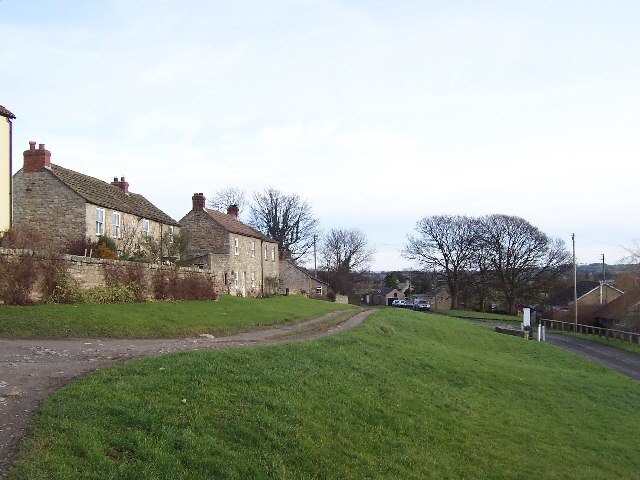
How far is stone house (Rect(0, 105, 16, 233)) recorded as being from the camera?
2589cm

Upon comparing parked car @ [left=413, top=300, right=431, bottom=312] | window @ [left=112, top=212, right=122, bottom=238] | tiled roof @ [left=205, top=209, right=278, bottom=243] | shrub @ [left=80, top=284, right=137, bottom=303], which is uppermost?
tiled roof @ [left=205, top=209, right=278, bottom=243]

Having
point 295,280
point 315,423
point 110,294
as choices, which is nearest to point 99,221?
point 110,294

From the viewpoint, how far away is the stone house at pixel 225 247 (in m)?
43.9

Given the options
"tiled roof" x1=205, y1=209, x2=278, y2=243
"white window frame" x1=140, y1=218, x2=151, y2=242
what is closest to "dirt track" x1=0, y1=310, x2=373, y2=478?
"white window frame" x1=140, y1=218, x2=151, y2=242

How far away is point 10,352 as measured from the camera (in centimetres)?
1265

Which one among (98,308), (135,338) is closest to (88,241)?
(98,308)

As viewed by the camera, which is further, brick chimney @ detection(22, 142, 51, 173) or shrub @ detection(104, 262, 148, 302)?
brick chimney @ detection(22, 142, 51, 173)

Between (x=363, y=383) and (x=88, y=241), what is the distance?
20.9 meters

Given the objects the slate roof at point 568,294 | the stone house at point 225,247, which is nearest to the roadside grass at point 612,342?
the slate roof at point 568,294

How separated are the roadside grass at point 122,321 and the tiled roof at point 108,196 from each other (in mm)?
9534

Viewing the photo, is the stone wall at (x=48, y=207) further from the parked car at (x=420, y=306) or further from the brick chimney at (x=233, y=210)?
the parked car at (x=420, y=306)

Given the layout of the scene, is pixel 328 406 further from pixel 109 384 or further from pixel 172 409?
A: pixel 109 384

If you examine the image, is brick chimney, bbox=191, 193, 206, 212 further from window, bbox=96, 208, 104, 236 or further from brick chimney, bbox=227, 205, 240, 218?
window, bbox=96, 208, 104, 236

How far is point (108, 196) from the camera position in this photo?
33438 millimetres
